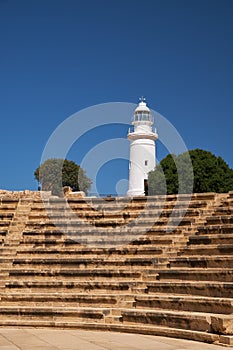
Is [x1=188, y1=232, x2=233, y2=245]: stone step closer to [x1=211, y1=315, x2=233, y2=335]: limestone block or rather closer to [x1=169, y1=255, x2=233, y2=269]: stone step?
[x1=169, y1=255, x2=233, y2=269]: stone step

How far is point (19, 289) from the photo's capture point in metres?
10.7

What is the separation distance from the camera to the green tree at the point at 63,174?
48.3 m

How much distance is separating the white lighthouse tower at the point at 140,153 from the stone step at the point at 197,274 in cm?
3647

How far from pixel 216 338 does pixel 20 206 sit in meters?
8.22

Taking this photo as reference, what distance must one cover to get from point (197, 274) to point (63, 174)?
135 ft

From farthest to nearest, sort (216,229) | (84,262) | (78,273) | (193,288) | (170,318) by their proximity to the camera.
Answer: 1. (84,262)
2. (216,229)
3. (78,273)
4. (193,288)
5. (170,318)

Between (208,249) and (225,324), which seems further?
(208,249)

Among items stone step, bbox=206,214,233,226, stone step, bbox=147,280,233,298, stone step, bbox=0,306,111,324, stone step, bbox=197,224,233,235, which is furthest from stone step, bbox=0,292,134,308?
stone step, bbox=206,214,233,226

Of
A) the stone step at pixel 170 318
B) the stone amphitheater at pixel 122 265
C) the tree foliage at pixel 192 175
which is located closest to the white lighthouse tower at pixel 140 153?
the tree foliage at pixel 192 175

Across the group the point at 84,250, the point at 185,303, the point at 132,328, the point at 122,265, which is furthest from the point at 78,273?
the point at 185,303

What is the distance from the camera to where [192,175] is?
38.4 metres

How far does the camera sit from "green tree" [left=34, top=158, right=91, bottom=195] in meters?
48.3

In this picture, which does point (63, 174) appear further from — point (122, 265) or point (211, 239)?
point (211, 239)

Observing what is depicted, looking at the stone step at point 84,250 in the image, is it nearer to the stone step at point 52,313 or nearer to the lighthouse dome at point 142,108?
the stone step at point 52,313
